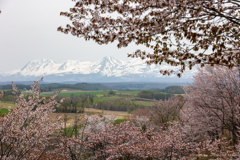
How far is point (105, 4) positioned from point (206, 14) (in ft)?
7.33

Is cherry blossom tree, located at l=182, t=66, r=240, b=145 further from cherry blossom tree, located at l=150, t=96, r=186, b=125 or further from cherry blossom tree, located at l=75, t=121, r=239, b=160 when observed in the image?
cherry blossom tree, located at l=150, t=96, r=186, b=125

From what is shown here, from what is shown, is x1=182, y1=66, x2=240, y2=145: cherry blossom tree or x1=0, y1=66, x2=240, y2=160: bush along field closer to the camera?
x1=0, y1=66, x2=240, y2=160: bush along field

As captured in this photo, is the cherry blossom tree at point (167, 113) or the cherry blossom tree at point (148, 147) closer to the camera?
the cherry blossom tree at point (148, 147)

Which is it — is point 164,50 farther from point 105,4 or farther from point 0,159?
point 0,159

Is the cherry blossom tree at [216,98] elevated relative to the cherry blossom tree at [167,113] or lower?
elevated

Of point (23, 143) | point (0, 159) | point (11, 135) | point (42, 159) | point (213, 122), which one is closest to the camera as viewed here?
point (0, 159)

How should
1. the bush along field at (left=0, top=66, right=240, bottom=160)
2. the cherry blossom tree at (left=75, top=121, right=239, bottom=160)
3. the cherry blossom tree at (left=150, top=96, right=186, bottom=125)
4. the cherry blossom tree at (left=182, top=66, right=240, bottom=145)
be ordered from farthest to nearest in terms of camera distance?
1. the cherry blossom tree at (left=150, top=96, right=186, bottom=125)
2. the cherry blossom tree at (left=182, top=66, right=240, bottom=145)
3. the cherry blossom tree at (left=75, top=121, right=239, bottom=160)
4. the bush along field at (left=0, top=66, right=240, bottom=160)

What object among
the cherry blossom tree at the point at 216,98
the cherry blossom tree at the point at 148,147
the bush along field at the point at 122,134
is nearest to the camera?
the bush along field at the point at 122,134

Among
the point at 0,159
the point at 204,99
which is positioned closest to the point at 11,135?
the point at 0,159

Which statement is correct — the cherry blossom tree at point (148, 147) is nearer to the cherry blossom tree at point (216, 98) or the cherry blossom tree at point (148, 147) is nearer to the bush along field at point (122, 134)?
the bush along field at point (122, 134)

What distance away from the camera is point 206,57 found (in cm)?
336

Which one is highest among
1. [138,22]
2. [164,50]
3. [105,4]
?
[105,4]

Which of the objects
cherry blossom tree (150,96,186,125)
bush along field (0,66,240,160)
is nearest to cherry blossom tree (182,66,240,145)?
bush along field (0,66,240,160)

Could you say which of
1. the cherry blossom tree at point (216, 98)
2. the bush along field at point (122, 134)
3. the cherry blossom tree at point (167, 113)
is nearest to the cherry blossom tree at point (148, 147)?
the bush along field at point (122, 134)
